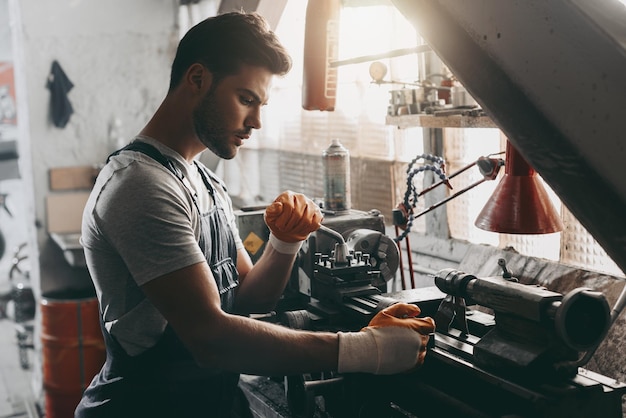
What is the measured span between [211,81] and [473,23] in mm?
742

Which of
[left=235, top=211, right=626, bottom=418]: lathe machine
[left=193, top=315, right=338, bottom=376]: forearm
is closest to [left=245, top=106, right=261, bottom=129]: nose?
[left=235, top=211, right=626, bottom=418]: lathe machine

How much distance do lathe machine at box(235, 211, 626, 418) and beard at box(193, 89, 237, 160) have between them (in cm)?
39

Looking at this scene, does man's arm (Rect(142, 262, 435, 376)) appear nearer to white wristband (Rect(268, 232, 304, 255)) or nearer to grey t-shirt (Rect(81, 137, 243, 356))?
grey t-shirt (Rect(81, 137, 243, 356))

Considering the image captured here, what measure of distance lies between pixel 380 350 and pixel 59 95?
3.66m

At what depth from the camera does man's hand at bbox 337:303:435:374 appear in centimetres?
133

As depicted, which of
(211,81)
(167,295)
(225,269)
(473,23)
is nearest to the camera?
A: (473,23)

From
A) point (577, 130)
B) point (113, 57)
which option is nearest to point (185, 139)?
point (577, 130)

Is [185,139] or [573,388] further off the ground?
[185,139]

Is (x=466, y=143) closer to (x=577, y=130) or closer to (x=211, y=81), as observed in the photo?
(x=211, y=81)

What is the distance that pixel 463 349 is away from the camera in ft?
4.34

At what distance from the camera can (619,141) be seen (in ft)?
3.00

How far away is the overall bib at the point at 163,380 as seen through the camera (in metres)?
1.61

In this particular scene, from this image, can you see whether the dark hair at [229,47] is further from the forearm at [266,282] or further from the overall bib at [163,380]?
the forearm at [266,282]

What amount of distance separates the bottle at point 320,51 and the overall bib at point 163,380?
566mm
